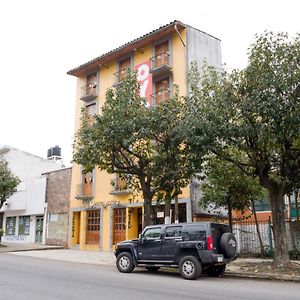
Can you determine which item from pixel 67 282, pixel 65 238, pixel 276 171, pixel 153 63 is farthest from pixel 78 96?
pixel 67 282

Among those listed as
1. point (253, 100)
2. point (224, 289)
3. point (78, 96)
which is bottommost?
point (224, 289)

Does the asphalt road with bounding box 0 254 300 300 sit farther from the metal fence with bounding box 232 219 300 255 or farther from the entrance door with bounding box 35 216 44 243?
the entrance door with bounding box 35 216 44 243

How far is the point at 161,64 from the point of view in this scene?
24938 millimetres

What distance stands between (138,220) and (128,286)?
1449cm

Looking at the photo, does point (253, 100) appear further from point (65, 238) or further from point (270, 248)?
point (65, 238)

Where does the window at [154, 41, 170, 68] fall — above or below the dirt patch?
above

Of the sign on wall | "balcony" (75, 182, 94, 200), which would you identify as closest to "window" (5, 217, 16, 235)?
"balcony" (75, 182, 94, 200)

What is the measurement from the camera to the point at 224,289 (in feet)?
33.7

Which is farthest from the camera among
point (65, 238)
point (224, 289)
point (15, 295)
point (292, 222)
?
point (65, 238)

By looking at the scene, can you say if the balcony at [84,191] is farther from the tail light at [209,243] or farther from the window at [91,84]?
the tail light at [209,243]

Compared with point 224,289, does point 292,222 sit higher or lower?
higher

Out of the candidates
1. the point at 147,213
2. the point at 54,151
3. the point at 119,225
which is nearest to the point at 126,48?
the point at 119,225

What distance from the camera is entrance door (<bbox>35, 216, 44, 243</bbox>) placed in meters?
30.8

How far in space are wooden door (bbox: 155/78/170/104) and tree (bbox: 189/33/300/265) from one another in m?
8.64
